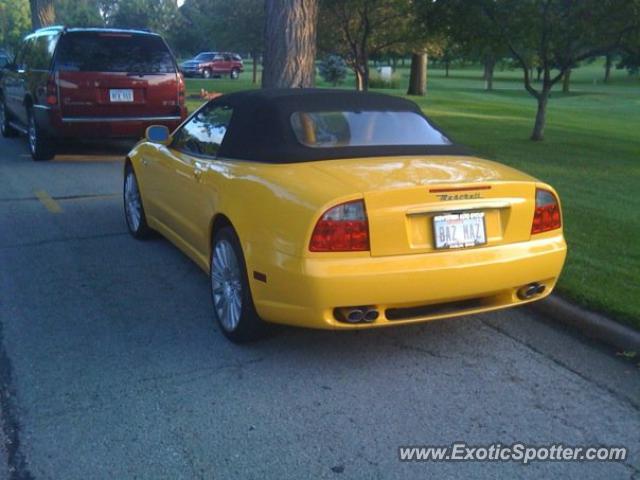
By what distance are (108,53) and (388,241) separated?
8510mm

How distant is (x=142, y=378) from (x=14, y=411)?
67 centimetres

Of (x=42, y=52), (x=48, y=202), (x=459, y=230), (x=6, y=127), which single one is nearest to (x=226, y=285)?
(x=459, y=230)

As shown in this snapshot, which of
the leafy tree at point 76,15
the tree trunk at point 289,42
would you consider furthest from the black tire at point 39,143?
the leafy tree at point 76,15

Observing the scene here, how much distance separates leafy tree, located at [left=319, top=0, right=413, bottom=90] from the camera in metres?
18.9

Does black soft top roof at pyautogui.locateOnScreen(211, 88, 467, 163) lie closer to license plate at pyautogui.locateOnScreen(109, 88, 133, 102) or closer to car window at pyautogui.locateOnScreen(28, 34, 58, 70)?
license plate at pyautogui.locateOnScreen(109, 88, 133, 102)

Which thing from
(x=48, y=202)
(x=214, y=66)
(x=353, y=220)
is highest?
(x=353, y=220)

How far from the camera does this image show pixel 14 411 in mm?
3637

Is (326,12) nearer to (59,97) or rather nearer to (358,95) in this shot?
(59,97)

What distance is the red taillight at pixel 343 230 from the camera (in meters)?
3.78

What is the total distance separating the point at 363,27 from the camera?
65.2 ft

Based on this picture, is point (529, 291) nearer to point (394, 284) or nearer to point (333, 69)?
point (394, 284)

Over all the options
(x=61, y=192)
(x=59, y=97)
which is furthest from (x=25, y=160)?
(x=61, y=192)

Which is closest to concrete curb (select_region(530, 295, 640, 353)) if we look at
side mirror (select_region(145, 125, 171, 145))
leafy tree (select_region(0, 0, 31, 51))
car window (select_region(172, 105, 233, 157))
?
car window (select_region(172, 105, 233, 157))

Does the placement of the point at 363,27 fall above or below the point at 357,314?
above
